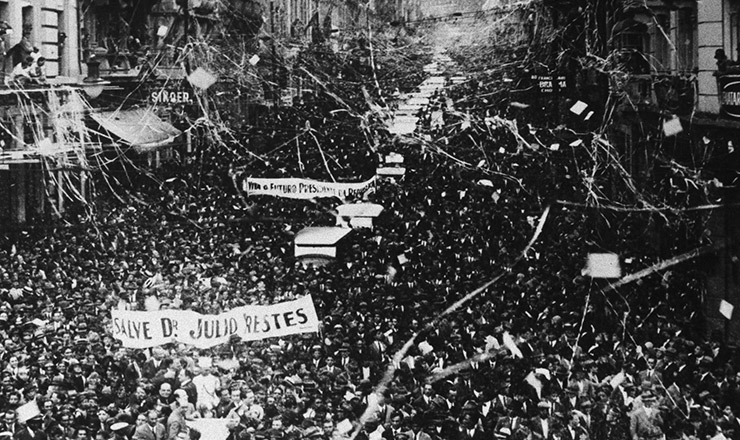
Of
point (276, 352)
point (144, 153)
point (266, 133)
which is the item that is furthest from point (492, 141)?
point (144, 153)

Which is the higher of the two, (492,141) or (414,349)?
(492,141)

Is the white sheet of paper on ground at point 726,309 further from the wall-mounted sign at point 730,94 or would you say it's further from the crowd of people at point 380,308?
the wall-mounted sign at point 730,94

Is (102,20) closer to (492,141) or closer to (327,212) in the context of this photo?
(327,212)

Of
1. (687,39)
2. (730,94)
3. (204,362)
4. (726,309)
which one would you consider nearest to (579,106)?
(687,39)

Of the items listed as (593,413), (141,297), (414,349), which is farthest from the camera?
(141,297)

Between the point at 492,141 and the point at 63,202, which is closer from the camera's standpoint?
the point at 492,141

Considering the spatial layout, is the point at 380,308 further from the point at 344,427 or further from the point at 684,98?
the point at 684,98

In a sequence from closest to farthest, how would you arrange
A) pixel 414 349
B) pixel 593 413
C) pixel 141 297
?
1. pixel 593 413
2. pixel 414 349
3. pixel 141 297
